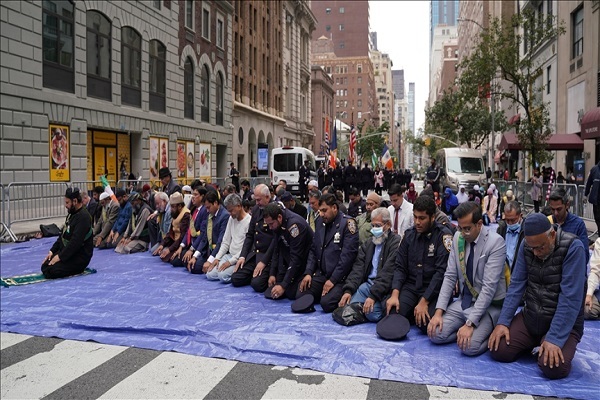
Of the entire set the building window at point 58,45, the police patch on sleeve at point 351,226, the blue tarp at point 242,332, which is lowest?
the blue tarp at point 242,332

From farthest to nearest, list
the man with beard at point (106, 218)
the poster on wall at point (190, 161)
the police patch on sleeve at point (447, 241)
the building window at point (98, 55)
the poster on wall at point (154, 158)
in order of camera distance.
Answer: the poster on wall at point (190, 161) → the poster on wall at point (154, 158) → the building window at point (98, 55) → the man with beard at point (106, 218) → the police patch on sleeve at point (447, 241)

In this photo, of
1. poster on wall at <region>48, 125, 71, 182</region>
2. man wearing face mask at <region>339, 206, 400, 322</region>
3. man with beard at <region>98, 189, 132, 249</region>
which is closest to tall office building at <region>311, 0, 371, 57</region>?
poster on wall at <region>48, 125, 71, 182</region>

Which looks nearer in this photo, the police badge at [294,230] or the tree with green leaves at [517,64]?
the police badge at [294,230]

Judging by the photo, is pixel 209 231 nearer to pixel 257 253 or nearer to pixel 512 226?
pixel 257 253

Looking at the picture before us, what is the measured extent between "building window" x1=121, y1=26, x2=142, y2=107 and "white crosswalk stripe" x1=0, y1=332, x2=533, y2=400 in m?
24.1

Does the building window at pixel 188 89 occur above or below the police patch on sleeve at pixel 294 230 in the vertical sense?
above

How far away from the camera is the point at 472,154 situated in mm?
31516

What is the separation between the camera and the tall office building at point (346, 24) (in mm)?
153875

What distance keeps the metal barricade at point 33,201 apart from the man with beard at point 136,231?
4.29m

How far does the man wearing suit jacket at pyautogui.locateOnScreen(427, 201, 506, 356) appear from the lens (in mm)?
5969

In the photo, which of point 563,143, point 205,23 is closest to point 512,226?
point 563,143

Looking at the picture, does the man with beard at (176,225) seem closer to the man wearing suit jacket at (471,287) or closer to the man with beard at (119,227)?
the man with beard at (119,227)

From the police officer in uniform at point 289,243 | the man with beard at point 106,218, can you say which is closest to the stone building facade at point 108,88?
the man with beard at point 106,218

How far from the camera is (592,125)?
22.8 meters
